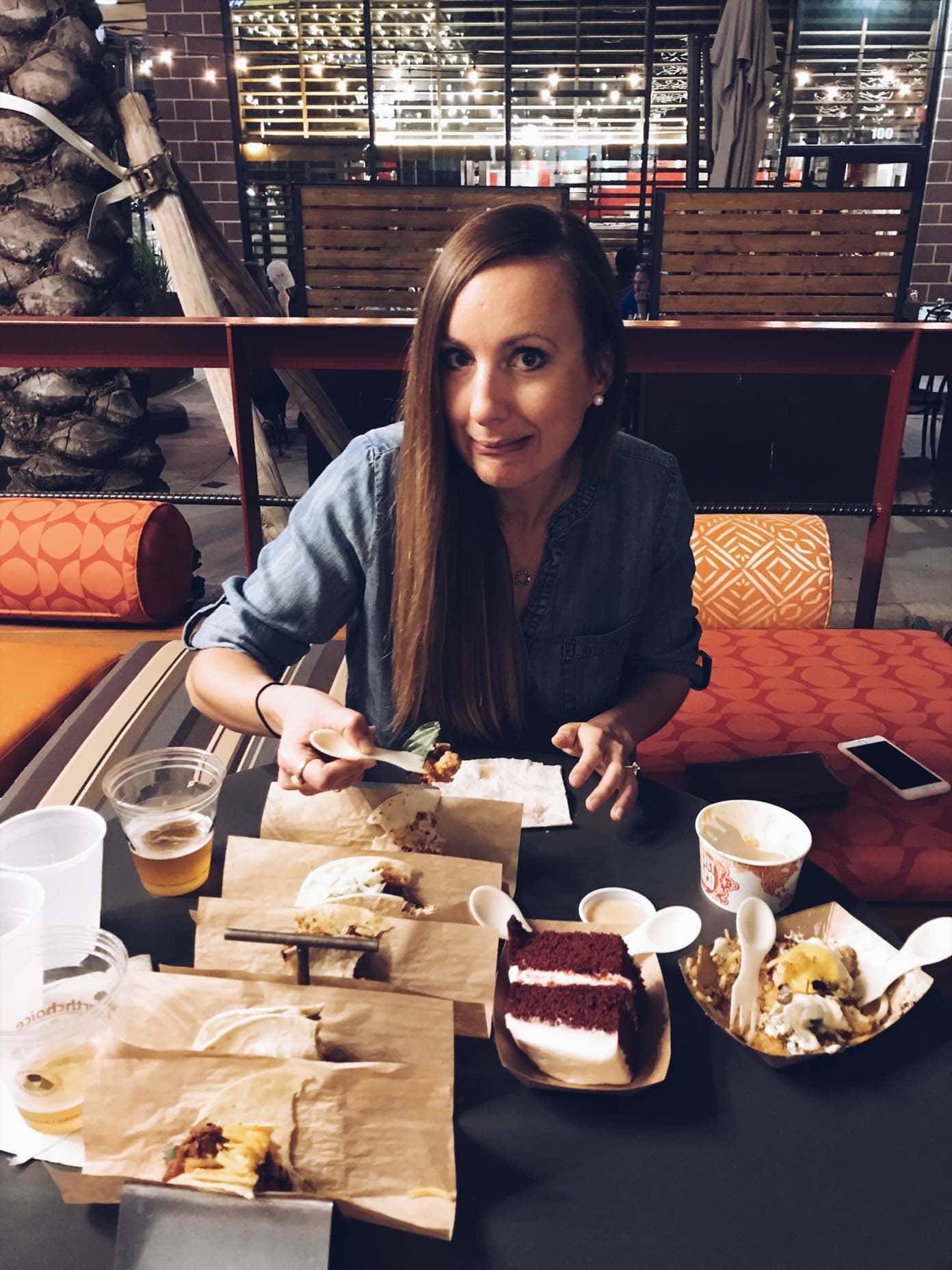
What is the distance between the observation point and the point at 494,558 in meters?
1.56

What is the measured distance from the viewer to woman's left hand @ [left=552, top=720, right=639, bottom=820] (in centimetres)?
132

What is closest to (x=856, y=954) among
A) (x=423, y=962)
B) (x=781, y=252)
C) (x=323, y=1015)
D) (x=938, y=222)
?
(x=423, y=962)

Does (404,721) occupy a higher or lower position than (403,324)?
lower

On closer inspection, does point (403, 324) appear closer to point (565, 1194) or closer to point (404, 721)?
point (404, 721)

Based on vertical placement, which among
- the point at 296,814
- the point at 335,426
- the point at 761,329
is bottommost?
the point at 335,426

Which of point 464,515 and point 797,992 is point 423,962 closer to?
point 797,992

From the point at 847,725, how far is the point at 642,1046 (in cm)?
159

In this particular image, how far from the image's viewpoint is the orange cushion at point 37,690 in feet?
7.57

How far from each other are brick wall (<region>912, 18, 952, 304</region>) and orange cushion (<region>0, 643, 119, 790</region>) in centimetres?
783

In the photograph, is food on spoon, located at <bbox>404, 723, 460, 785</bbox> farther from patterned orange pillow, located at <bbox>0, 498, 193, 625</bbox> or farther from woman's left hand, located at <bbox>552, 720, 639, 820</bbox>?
patterned orange pillow, located at <bbox>0, 498, 193, 625</bbox>

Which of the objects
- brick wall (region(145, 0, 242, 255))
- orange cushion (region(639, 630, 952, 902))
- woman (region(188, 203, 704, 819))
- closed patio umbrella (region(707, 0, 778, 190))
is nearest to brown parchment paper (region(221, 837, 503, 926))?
woman (region(188, 203, 704, 819))

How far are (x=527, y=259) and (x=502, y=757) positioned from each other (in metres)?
0.73

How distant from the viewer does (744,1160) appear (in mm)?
862

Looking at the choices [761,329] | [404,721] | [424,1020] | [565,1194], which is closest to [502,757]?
[404,721]
